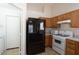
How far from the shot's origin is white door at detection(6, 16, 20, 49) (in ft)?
6.11

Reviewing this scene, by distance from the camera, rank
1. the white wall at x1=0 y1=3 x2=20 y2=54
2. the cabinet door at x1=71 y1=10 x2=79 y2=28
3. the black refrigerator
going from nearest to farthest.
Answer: the white wall at x1=0 y1=3 x2=20 y2=54 → the black refrigerator → the cabinet door at x1=71 y1=10 x2=79 y2=28

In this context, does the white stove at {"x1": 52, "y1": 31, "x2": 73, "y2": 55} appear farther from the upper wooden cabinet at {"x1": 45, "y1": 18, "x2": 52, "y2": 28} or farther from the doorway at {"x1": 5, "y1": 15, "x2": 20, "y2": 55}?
the doorway at {"x1": 5, "y1": 15, "x2": 20, "y2": 55}

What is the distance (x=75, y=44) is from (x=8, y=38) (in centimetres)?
149

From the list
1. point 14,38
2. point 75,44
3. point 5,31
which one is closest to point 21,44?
point 14,38

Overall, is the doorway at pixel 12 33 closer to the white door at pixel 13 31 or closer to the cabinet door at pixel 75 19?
the white door at pixel 13 31

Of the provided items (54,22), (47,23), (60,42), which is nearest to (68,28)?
(60,42)

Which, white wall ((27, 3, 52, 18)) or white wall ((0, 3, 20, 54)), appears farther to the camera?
white wall ((27, 3, 52, 18))

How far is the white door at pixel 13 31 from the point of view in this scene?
1863 mm

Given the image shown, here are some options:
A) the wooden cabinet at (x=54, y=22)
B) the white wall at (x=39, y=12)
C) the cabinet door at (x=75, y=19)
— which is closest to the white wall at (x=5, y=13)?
the white wall at (x=39, y=12)

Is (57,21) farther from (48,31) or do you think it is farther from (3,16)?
(3,16)

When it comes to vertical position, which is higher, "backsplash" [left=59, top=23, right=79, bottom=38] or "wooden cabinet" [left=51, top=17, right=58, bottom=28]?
"wooden cabinet" [left=51, top=17, right=58, bottom=28]

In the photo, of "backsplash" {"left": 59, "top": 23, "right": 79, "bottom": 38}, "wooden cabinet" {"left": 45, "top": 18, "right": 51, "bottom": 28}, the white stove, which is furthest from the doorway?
"backsplash" {"left": 59, "top": 23, "right": 79, "bottom": 38}

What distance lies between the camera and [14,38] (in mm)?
1903
